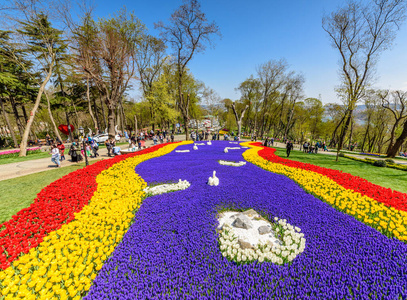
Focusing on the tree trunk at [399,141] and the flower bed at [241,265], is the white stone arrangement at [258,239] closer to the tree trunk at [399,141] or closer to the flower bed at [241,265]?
the flower bed at [241,265]

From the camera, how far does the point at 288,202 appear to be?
5.45 m

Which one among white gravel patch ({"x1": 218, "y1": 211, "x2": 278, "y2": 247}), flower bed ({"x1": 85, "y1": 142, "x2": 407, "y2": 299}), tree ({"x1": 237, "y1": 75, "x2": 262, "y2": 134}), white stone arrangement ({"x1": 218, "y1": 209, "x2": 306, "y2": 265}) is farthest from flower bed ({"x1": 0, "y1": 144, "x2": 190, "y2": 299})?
tree ({"x1": 237, "y1": 75, "x2": 262, "y2": 134})

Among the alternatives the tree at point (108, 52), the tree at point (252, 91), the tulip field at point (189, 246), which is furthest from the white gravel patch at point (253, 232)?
the tree at point (252, 91)

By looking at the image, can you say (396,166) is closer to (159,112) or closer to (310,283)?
(310,283)

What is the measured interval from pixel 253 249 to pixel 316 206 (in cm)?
307

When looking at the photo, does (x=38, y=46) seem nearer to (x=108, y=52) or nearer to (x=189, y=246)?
(x=108, y=52)

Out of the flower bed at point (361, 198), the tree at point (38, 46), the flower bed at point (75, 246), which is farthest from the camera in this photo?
the tree at point (38, 46)

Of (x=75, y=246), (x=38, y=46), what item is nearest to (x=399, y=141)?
(x=75, y=246)

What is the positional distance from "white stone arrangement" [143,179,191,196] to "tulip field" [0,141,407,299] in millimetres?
262

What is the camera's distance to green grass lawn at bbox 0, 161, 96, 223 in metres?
5.27

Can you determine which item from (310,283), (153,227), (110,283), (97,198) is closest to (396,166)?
(310,283)

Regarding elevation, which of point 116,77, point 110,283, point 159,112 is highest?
point 116,77

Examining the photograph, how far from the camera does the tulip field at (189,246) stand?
2.67 metres

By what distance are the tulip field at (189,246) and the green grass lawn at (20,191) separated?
29.9 inches
